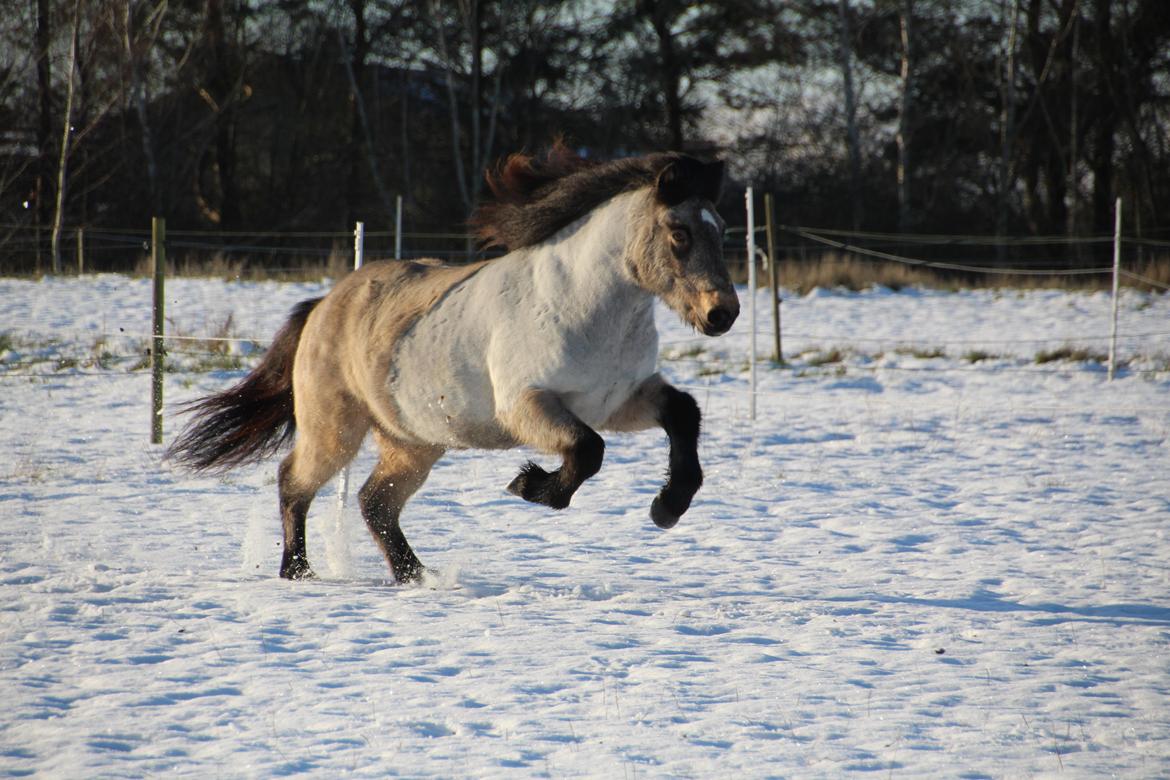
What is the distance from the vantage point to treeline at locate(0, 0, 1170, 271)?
2020cm

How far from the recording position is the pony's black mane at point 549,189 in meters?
4.17

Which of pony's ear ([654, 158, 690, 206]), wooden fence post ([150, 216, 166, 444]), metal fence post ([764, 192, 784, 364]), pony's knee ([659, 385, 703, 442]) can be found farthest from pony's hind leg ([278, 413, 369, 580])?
metal fence post ([764, 192, 784, 364])

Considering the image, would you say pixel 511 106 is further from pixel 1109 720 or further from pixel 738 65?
pixel 1109 720

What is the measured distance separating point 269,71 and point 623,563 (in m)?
19.4

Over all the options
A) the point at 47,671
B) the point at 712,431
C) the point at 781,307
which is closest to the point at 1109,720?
the point at 47,671

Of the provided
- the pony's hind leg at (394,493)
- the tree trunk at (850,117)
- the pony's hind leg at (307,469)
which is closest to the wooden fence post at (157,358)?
the pony's hind leg at (307,469)

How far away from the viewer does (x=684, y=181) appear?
12.8 feet

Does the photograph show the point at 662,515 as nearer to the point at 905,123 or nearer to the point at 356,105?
the point at 905,123

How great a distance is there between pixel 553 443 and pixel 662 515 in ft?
1.79

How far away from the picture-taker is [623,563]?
17.0ft

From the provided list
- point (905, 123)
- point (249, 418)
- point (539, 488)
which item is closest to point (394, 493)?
point (249, 418)

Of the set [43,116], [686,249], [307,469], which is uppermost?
[43,116]

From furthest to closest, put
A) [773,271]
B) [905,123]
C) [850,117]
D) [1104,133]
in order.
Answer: [1104,133]
[850,117]
[905,123]
[773,271]

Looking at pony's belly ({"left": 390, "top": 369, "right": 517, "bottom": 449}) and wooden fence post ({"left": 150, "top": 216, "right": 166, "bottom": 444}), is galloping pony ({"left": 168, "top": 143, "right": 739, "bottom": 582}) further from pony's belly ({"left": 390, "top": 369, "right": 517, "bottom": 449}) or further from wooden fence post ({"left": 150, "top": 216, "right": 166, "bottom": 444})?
wooden fence post ({"left": 150, "top": 216, "right": 166, "bottom": 444})
